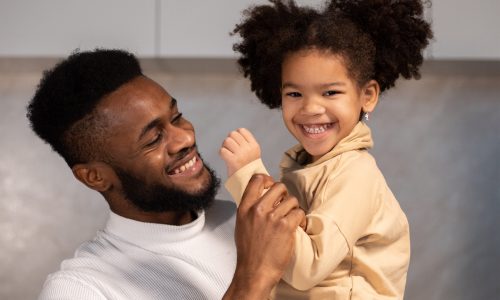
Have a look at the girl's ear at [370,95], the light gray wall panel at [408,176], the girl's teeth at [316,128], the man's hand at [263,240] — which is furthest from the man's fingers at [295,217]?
the light gray wall panel at [408,176]

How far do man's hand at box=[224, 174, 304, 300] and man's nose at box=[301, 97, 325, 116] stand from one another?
200mm

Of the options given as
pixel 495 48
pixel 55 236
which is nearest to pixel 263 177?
pixel 495 48

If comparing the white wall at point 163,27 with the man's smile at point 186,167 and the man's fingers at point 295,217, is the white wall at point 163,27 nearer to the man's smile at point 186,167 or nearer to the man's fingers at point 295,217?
the man's smile at point 186,167

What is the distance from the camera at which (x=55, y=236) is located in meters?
3.30

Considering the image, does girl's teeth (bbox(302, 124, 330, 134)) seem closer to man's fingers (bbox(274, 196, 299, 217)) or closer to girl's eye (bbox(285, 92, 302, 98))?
girl's eye (bbox(285, 92, 302, 98))

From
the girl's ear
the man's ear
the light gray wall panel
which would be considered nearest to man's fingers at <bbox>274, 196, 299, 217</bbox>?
the girl's ear

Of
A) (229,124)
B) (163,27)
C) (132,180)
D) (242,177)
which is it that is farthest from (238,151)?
(229,124)

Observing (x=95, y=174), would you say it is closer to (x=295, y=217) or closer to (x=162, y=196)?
(x=162, y=196)

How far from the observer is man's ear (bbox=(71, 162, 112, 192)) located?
1.56 m

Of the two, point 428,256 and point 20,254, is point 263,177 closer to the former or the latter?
point 428,256

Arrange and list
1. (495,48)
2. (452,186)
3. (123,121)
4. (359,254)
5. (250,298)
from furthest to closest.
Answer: (452,186) → (495,48) → (123,121) → (359,254) → (250,298)

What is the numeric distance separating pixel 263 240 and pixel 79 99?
486mm

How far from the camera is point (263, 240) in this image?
4.03ft

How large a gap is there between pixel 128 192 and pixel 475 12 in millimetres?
1703
